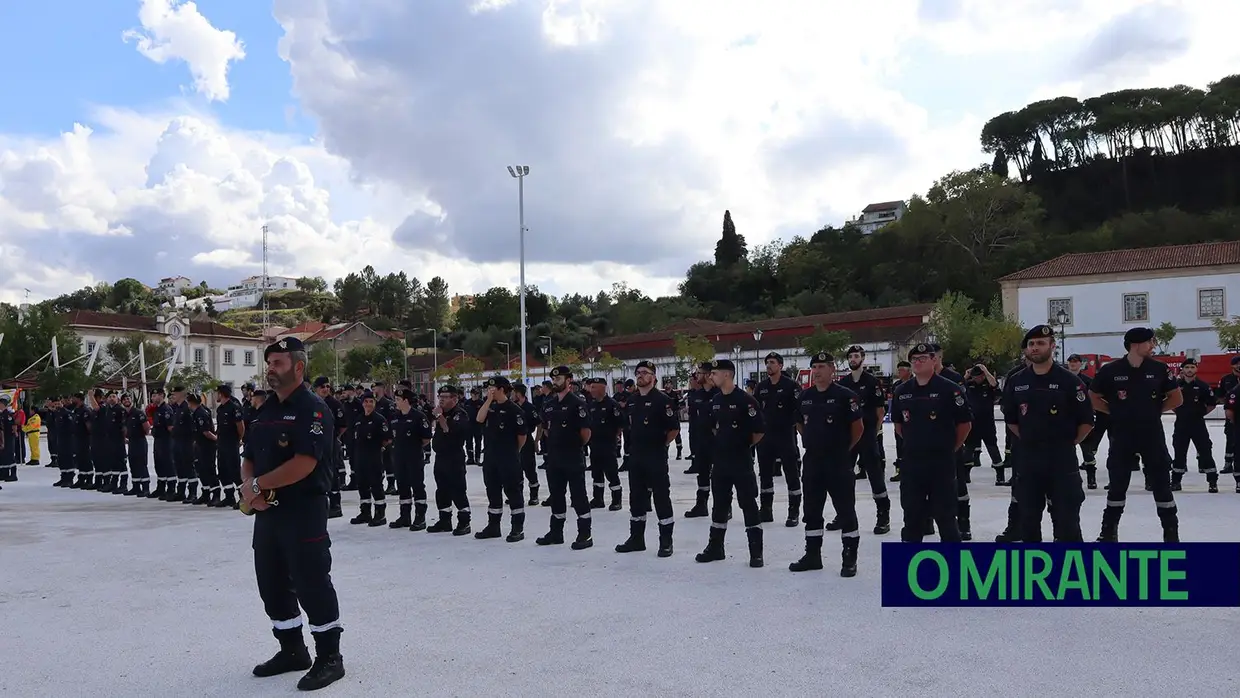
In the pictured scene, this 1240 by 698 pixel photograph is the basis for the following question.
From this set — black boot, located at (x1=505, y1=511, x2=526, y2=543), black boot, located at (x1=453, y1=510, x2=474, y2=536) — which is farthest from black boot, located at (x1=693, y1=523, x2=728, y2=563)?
black boot, located at (x1=453, y1=510, x2=474, y2=536)

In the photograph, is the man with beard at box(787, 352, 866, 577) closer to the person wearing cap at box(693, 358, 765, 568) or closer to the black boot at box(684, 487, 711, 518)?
the person wearing cap at box(693, 358, 765, 568)

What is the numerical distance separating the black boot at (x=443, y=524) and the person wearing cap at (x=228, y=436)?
3663 mm

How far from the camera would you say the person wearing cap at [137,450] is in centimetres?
1681

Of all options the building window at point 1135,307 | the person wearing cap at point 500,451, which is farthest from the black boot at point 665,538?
the building window at point 1135,307

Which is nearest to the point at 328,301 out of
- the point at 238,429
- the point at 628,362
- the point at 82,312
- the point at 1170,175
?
the point at 82,312

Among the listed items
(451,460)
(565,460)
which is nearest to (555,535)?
(565,460)

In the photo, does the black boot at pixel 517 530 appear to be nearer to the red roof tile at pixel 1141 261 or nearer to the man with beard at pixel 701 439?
the man with beard at pixel 701 439

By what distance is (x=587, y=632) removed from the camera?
631 cm

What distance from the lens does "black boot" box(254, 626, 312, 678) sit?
217 inches

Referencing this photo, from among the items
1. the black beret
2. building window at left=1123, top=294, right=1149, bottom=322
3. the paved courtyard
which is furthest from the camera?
building window at left=1123, top=294, right=1149, bottom=322

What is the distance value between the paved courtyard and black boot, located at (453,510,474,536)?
94cm

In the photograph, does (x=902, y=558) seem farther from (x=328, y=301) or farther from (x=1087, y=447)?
(x=328, y=301)

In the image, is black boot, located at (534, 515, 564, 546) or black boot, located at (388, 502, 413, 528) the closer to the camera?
black boot, located at (534, 515, 564, 546)

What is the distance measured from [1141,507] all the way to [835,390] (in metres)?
5.08
